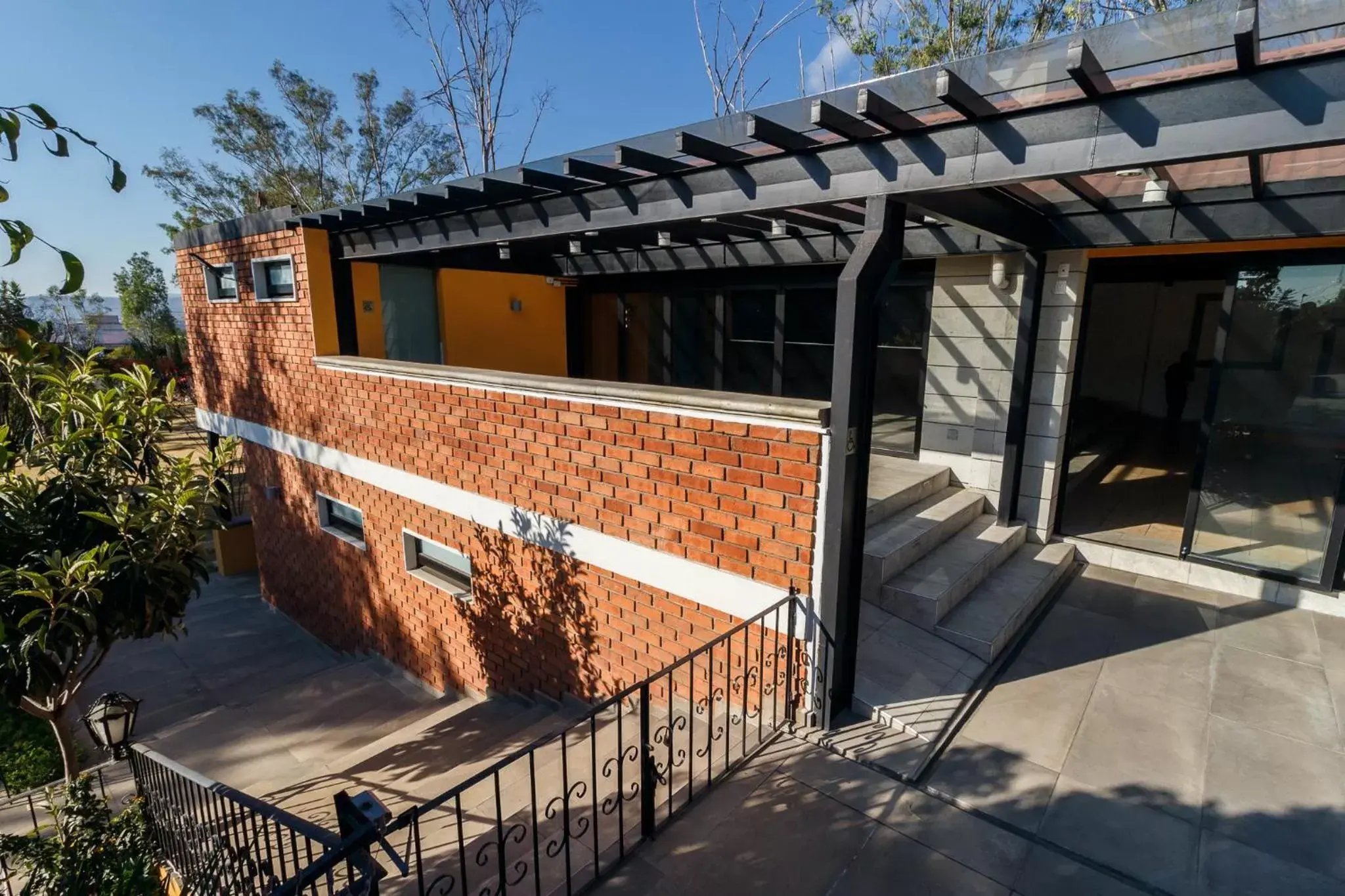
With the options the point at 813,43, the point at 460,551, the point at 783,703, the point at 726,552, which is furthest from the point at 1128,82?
the point at 813,43

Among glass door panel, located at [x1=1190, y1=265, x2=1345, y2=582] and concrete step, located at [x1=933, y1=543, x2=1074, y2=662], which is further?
glass door panel, located at [x1=1190, y1=265, x2=1345, y2=582]

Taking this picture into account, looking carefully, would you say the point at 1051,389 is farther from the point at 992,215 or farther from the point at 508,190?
the point at 508,190

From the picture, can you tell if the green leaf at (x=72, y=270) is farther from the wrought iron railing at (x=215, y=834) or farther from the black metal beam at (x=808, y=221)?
the black metal beam at (x=808, y=221)

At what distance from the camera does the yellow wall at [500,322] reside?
29.7ft

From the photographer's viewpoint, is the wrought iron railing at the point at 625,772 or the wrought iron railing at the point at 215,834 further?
the wrought iron railing at the point at 215,834

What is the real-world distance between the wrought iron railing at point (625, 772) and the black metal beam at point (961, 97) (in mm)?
2576

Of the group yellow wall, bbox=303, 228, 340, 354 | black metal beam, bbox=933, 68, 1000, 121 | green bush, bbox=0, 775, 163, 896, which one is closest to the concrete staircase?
black metal beam, bbox=933, 68, 1000, 121

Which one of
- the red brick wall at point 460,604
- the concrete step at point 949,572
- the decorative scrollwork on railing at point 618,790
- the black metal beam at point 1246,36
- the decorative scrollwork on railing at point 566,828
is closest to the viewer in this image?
the black metal beam at point 1246,36

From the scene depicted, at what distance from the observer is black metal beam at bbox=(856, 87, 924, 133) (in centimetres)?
301

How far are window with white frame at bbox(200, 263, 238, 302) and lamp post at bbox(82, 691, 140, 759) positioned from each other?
4.91 m

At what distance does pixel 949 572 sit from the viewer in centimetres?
505

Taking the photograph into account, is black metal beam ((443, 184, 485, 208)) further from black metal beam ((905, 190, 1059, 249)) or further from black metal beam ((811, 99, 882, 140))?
black metal beam ((905, 190, 1059, 249))

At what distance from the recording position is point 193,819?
418cm

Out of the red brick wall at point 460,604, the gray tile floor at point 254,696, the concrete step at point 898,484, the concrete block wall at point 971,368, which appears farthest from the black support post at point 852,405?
the gray tile floor at point 254,696
